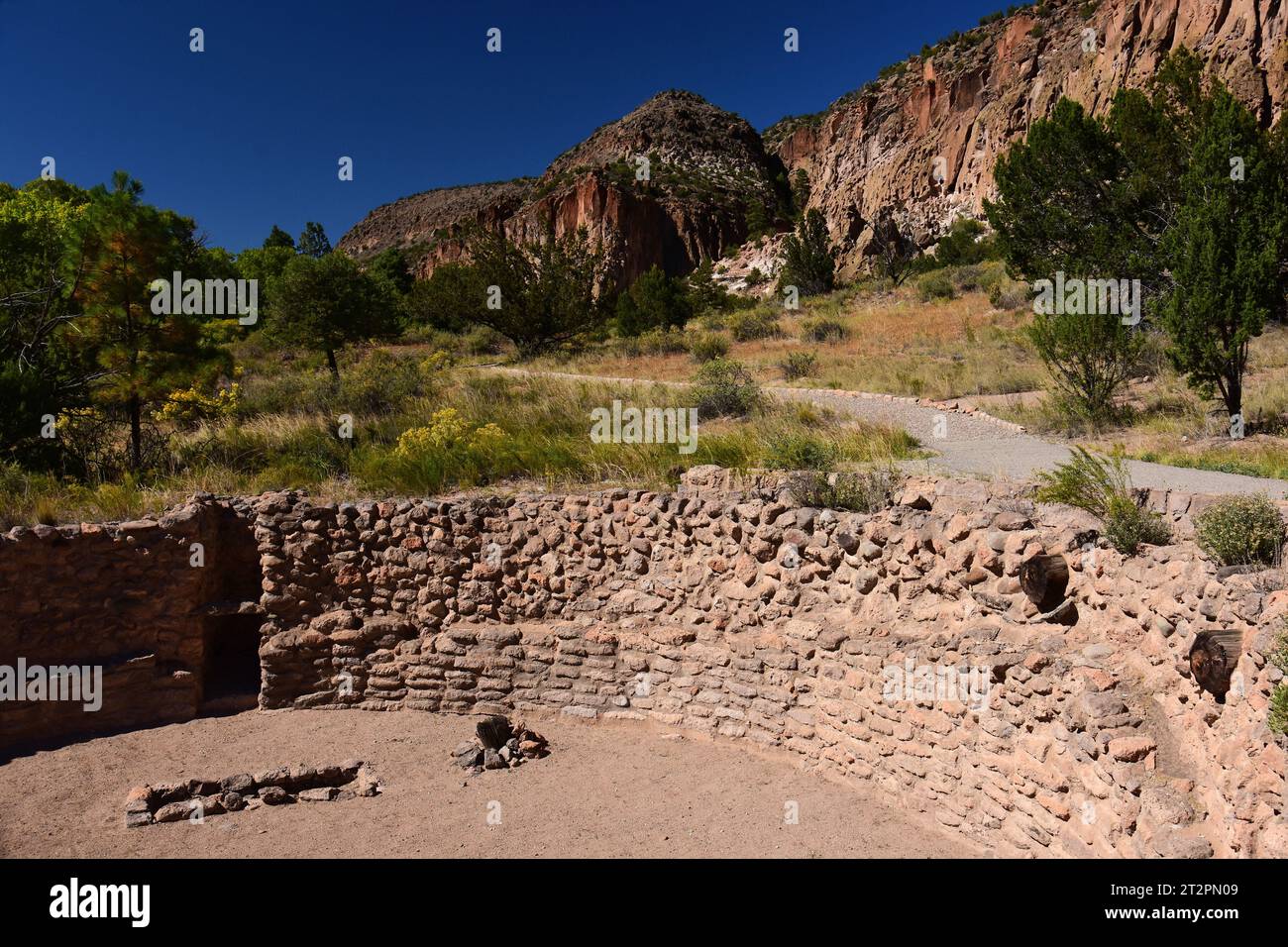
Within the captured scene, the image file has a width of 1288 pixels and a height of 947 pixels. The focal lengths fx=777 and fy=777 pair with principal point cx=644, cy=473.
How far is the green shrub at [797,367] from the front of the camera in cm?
1758

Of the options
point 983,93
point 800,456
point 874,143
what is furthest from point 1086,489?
point 874,143

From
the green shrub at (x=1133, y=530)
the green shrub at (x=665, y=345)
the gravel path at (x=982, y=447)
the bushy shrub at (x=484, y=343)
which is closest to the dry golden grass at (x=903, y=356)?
the green shrub at (x=665, y=345)

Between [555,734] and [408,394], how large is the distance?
9604 mm

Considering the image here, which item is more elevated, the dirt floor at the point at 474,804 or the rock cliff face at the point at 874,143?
the rock cliff face at the point at 874,143

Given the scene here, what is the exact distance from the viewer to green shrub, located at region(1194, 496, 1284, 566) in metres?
4.60

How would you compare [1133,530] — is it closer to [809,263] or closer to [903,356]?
[903,356]

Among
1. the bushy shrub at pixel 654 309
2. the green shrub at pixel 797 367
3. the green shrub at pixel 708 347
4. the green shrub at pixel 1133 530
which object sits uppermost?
the bushy shrub at pixel 654 309

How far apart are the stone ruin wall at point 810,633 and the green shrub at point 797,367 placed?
379 inches

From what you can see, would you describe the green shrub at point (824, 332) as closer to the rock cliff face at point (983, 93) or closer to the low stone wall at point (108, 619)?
the rock cliff face at point (983, 93)

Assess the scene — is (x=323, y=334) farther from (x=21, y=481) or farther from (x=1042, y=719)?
(x=1042, y=719)

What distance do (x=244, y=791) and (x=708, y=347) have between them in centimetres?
1755

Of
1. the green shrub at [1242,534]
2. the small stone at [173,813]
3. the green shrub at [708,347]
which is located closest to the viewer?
the green shrub at [1242,534]

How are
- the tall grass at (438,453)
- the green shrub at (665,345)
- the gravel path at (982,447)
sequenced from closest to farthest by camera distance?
the gravel path at (982,447), the tall grass at (438,453), the green shrub at (665,345)

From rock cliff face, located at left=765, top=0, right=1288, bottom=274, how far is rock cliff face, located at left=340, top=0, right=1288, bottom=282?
0.11 metres
